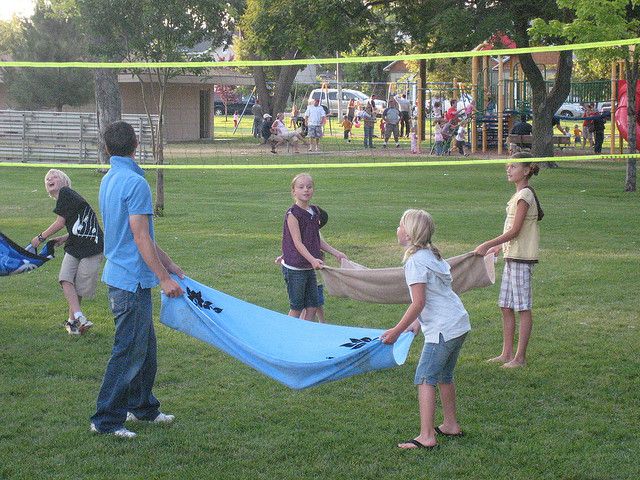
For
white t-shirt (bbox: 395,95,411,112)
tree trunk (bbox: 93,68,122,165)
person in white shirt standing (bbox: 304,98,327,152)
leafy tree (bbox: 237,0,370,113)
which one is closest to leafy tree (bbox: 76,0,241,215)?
tree trunk (bbox: 93,68,122,165)

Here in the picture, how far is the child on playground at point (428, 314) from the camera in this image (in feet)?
18.7

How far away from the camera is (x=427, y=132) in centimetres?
4269

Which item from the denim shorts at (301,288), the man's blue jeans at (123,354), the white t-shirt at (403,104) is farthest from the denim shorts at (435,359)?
the white t-shirt at (403,104)

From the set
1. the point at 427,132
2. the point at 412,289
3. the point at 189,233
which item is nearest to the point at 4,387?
the point at 412,289

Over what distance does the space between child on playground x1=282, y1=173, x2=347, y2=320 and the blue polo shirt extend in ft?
5.94

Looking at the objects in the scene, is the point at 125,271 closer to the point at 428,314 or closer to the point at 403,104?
the point at 428,314

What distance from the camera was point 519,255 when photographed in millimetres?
7598

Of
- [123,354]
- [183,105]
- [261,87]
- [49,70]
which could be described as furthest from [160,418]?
[261,87]

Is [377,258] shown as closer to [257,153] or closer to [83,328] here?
[83,328]

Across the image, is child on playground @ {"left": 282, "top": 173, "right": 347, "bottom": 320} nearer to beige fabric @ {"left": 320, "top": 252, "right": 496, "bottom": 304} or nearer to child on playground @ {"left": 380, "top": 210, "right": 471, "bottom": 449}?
beige fabric @ {"left": 320, "top": 252, "right": 496, "bottom": 304}

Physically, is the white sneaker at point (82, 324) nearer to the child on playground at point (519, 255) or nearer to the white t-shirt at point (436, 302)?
the child on playground at point (519, 255)

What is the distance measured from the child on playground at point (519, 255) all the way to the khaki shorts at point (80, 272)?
132 inches

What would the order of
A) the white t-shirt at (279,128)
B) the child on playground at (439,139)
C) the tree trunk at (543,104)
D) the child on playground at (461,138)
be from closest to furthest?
the tree trunk at (543,104) < the child on playground at (439,139) < the child on playground at (461,138) < the white t-shirt at (279,128)

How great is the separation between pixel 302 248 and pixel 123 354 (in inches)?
77.5
